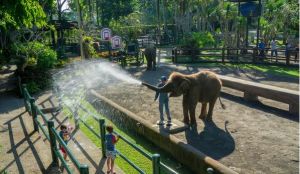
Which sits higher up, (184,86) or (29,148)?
(184,86)

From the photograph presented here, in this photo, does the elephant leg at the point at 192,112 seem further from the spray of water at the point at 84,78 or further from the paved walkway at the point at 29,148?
the spray of water at the point at 84,78

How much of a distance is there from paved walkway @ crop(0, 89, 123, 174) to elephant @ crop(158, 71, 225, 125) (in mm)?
2628

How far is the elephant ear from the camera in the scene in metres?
A: 9.42

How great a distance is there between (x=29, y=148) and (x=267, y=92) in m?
7.92

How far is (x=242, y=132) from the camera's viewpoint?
936 cm

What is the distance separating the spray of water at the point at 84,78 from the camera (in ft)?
49.6

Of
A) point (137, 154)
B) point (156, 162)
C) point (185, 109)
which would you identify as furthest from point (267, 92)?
point (156, 162)

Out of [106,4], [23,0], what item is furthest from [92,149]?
[106,4]

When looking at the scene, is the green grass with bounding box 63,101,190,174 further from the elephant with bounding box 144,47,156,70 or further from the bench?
the elephant with bounding box 144,47,156,70

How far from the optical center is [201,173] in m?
7.17

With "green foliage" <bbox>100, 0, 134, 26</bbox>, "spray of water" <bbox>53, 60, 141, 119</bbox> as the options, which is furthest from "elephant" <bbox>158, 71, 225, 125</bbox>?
"green foliage" <bbox>100, 0, 134, 26</bbox>

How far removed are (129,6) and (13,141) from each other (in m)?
44.8

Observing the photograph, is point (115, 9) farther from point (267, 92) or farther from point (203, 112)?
point (203, 112)

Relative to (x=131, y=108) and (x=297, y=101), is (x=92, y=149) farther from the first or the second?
(x=297, y=101)
